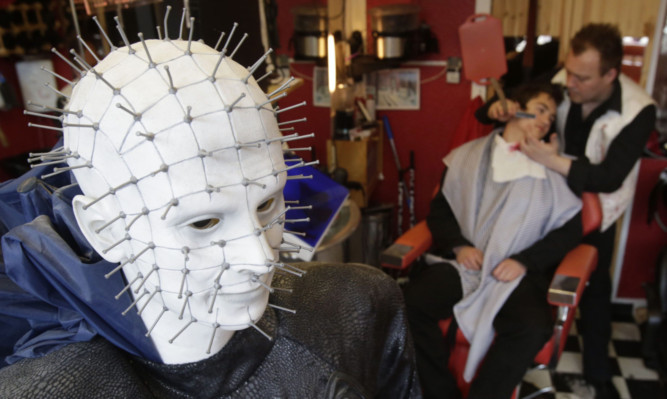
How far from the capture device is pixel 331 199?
1.35 meters

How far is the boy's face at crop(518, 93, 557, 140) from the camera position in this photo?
2373 millimetres

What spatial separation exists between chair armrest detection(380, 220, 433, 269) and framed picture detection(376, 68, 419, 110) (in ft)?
3.87

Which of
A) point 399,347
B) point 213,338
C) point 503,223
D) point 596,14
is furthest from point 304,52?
point 213,338

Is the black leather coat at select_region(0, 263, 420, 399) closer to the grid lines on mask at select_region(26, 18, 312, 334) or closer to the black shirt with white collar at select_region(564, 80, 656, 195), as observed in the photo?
the grid lines on mask at select_region(26, 18, 312, 334)

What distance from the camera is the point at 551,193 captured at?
2.36 m

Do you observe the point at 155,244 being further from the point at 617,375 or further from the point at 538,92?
the point at 617,375

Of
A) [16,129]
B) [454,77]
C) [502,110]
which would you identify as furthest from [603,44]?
[16,129]

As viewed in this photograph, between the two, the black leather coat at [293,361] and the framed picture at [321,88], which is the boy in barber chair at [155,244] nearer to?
the black leather coat at [293,361]

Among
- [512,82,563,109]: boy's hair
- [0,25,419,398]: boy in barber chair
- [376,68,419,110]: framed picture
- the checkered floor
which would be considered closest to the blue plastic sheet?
[0,25,419,398]: boy in barber chair

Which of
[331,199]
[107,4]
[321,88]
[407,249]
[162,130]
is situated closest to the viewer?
[162,130]

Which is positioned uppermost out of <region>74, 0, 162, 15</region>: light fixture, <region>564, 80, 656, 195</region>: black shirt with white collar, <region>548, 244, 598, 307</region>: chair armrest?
<region>74, 0, 162, 15</region>: light fixture

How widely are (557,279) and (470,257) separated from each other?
39 centimetres

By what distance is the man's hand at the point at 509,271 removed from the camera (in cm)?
224

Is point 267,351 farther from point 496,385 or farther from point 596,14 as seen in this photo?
point 596,14
